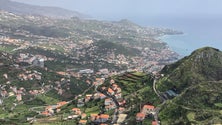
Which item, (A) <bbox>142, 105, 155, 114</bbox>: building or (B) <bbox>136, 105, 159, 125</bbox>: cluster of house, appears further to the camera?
(A) <bbox>142, 105, 155, 114</bbox>: building

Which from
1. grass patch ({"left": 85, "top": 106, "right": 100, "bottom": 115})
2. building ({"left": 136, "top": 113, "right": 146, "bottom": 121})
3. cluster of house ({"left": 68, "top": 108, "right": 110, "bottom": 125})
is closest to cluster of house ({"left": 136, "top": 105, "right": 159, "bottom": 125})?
building ({"left": 136, "top": 113, "right": 146, "bottom": 121})

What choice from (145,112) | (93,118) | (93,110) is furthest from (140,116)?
(93,110)

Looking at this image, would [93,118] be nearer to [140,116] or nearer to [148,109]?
[140,116]

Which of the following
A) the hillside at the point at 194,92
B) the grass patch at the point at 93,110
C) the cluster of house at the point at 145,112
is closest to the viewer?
the hillside at the point at 194,92

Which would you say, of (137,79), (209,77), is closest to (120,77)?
(137,79)

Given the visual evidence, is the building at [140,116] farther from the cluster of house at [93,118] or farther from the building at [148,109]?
the cluster of house at [93,118]

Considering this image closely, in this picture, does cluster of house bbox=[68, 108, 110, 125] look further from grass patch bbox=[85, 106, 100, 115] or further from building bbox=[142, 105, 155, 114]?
building bbox=[142, 105, 155, 114]

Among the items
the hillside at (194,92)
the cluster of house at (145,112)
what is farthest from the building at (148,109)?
the hillside at (194,92)

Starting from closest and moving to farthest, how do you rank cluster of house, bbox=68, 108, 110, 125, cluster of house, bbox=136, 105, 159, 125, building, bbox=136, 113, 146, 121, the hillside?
the hillside, building, bbox=136, 113, 146, 121, cluster of house, bbox=136, 105, 159, 125, cluster of house, bbox=68, 108, 110, 125
